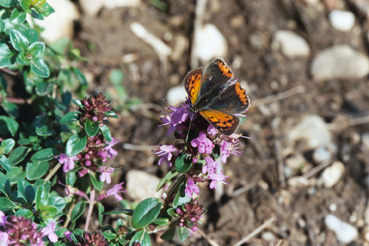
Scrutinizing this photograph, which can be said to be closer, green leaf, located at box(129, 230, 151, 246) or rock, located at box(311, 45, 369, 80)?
green leaf, located at box(129, 230, 151, 246)

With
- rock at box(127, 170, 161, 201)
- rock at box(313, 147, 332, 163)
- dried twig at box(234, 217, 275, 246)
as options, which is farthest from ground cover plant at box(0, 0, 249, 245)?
rock at box(313, 147, 332, 163)

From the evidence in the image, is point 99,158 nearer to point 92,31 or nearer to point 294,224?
point 294,224

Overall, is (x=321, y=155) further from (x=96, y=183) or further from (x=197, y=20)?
(x=96, y=183)

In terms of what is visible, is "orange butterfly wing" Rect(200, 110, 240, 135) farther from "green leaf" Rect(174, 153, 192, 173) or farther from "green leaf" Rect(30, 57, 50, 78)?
"green leaf" Rect(30, 57, 50, 78)

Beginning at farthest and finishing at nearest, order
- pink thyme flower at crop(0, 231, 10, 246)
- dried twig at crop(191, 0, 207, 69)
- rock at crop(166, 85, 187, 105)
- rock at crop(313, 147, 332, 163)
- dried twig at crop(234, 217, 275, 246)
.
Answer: dried twig at crop(191, 0, 207, 69), rock at crop(166, 85, 187, 105), rock at crop(313, 147, 332, 163), dried twig at crop(234, 217, 275, 246), pink thyme flower at crop(0, 231, 10, 246)

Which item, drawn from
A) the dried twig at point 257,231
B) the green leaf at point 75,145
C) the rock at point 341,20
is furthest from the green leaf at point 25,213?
the rock at point 341,20

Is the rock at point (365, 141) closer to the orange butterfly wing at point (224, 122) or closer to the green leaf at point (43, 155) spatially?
the orange butterfly wing at point (224, 122)
